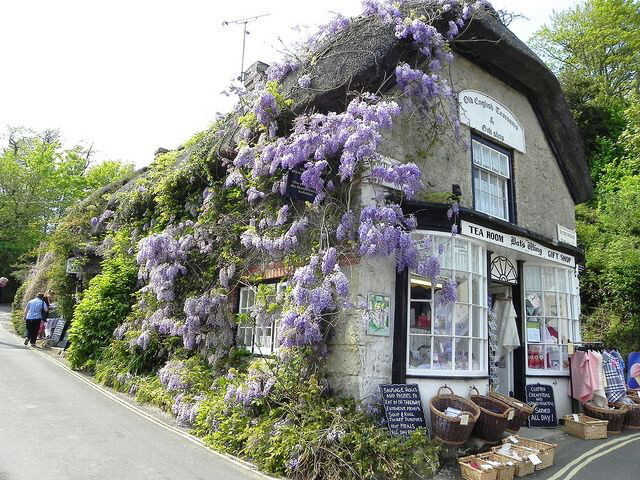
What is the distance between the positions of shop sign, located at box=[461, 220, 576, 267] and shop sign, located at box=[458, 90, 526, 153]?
2147 millimetres

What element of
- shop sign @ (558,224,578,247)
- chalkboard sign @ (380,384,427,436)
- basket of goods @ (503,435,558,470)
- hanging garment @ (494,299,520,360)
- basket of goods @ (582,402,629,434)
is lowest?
basket of goods @ (503,435,558,470)

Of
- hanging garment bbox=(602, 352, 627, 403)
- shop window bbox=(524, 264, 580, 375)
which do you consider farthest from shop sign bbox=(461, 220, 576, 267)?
hanging garment bbox=(602, 352, 627, 403)

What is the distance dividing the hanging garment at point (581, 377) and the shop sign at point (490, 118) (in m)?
4.29

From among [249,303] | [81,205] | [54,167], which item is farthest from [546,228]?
[54,167]

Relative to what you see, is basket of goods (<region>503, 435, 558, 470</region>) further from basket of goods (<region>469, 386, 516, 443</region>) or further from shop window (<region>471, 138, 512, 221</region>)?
shop window (<region>471, 138, 512, 221</region>)

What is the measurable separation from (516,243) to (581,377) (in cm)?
298

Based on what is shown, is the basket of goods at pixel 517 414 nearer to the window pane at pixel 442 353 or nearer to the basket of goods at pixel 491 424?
the basket of goods at pixel 491 424

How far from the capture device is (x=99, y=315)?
10953 millimetres

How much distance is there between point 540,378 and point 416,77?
19.9ft

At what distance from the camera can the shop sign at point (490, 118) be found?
893 centimetres

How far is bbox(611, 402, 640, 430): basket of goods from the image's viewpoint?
29.8ft

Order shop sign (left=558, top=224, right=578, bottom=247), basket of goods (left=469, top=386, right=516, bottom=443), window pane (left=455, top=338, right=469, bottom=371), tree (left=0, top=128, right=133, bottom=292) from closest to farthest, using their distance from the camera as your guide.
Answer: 1. basket of goods (left=469, top=386, right=516, bottom=443)
2. window pane (left=455, top=338, right=469, bottom=371)
3. shop sign (left=558, top=224, right=578, bottom=247)
4. tree (left=0, top=128, right=133, bottom=292)

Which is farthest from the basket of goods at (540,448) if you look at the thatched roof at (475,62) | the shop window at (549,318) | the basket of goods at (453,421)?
the thatched roof at (475,62)

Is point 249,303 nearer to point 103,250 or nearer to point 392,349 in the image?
point 392,349
